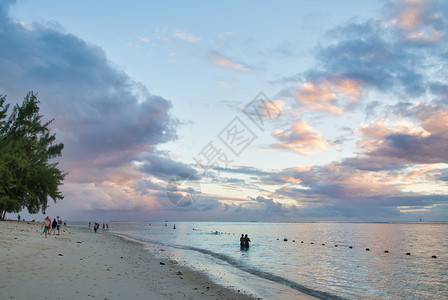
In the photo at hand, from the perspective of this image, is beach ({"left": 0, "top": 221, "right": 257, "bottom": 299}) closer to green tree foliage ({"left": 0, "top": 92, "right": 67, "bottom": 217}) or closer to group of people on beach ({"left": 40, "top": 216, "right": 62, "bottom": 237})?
group of people on beach ({"left": 40, "top": 216, "right": 62, "bottom": 237})

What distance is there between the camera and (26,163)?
49.9 m

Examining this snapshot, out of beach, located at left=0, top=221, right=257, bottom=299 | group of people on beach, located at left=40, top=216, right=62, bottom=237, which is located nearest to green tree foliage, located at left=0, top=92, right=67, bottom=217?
group of people on beach, located at left=40, top=216, right=62, bottom=237

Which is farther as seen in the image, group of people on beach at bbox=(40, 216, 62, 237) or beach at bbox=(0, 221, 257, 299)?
group of people on beach at bbox=(40, 216, 62, 237)

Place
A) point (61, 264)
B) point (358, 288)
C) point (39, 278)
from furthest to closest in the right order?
point (358, 288) → point (61, 264) → point (39, 278)

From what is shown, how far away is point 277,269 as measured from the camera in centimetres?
2920

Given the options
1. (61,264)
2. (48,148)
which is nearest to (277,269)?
(61,264)

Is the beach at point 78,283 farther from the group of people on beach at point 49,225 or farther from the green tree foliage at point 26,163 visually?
the green tree foliage at point 26,163

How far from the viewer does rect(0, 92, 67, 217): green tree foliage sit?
47844mm

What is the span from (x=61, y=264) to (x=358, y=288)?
20517mm

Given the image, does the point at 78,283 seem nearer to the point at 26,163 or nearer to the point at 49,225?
the point at 49,225

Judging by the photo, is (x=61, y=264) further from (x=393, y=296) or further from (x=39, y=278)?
(x=393, y=296)

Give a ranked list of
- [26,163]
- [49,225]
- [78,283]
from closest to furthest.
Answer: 1. [78,283]
2. [49,225]
3. [26,163]

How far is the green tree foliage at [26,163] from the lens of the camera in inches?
1884

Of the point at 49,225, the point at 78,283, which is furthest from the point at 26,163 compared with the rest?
the point at 78,283
